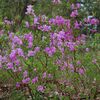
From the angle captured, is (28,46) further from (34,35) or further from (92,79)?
(92,79)

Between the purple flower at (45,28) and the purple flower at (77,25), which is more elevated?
the purple flower at (45,28)

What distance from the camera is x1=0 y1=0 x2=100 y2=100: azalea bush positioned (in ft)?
14.6

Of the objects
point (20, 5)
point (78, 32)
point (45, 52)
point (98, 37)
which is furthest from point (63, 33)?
point (20, 5)

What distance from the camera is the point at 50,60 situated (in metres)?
5.09

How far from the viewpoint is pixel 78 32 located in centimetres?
508

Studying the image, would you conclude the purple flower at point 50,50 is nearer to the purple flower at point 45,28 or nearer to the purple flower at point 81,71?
the purple flower at point 45,28

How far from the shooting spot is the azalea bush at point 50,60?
4.46 meters

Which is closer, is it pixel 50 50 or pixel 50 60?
pixel 50 50

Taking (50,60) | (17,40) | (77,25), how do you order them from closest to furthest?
(17,40), (77,25), (50,60)

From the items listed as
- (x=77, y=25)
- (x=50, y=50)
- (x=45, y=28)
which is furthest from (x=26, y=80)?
(x=77, y=25)

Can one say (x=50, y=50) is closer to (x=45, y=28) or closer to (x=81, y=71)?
(x=45, y=28)

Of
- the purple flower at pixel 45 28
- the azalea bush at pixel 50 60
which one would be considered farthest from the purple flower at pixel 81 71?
the purple flower at pixel 45 28

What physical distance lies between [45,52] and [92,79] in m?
0.86

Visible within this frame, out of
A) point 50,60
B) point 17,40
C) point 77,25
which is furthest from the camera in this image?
point 50,60
